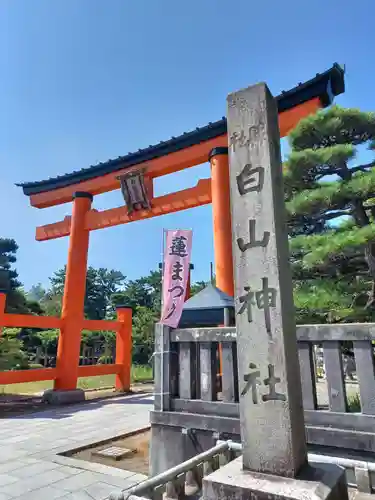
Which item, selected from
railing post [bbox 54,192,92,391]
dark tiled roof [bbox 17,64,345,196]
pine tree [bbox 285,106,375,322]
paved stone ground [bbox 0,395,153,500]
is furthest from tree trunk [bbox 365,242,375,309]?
railing post [bbox 54,192,92,391]

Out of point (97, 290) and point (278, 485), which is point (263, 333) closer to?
point (278, 485)

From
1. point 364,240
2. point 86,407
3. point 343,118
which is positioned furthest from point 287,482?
point 86,407

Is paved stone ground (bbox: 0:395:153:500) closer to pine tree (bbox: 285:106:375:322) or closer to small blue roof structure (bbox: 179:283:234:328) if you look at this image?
small blue roof structure (bbox: 179:283:234:328)

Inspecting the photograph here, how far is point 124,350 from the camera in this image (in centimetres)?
1350

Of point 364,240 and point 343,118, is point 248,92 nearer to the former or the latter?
point 364,240

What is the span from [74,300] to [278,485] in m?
10.7

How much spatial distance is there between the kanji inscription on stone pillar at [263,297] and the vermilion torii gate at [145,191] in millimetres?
5743

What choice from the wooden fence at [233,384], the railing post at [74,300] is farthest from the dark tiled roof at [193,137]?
the wooden fence at [233,384]

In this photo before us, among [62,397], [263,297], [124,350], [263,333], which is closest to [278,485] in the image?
[263,333]

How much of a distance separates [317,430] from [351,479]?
458 millimetres

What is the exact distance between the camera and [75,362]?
37.4 ft

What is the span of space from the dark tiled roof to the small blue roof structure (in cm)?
565

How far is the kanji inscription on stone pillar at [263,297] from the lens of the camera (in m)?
2.32

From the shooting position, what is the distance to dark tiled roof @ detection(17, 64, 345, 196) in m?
8.21
